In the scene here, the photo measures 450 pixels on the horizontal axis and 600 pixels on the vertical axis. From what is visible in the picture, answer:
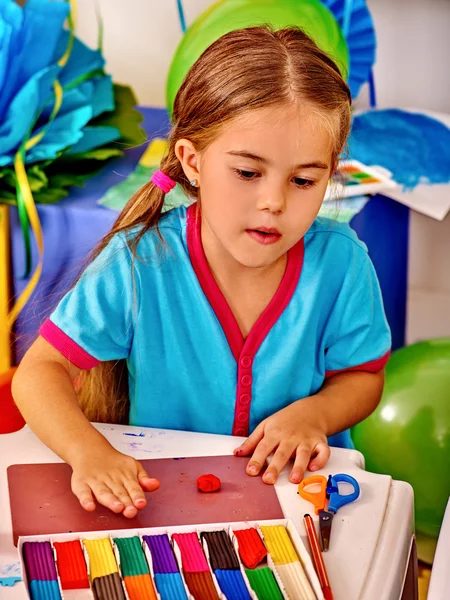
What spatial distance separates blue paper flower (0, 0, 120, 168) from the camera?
1684 millimetres

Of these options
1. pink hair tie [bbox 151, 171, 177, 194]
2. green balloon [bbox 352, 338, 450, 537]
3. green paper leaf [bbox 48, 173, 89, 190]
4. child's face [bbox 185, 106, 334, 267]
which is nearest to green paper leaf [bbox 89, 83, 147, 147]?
green paper leaf [bbox 48, 173, 89, 190]

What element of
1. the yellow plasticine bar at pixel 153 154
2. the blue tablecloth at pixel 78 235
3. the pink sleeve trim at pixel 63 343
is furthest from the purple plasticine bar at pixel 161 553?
the yellow plasticine bar at pixel 153 154

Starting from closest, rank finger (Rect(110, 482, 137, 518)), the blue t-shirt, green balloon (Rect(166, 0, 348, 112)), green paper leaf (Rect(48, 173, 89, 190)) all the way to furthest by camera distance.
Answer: finger (Rect(110, 482, 137, 518)) → the blue t-shirt → green balloon (Rect(166, 0, 348, 112)) → green paper leaf (Rect(48, 173, 89, 190))

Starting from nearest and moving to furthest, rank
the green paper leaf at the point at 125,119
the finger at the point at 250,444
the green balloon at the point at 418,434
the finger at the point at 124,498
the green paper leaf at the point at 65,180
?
the finger at the point at 124,498, the finger at the point at 250,444, the green balloon at the point at 418,434, the green paper leaf at the point at 65,180, the green paper leaf at the point at 125,119

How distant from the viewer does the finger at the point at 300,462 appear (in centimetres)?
88

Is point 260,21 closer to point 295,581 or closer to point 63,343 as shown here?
point 63,343

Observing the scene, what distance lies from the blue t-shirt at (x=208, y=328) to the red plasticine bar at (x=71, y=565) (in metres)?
0.29

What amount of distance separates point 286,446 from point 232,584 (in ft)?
0.69

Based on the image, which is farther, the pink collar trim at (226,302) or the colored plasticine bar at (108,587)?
the pink collar trim at (226,302)

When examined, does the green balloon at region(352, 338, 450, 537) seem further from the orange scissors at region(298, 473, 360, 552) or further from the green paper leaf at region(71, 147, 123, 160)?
the green paper leaf at region(71, 147, 123, 160)

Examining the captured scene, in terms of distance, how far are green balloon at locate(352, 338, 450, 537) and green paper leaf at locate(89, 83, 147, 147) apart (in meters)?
0.75

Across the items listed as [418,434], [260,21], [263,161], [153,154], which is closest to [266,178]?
[263,161]

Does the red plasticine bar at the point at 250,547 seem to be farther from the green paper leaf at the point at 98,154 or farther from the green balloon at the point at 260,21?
the green paper leaf at the point at 98,154

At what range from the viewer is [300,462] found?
2.95ft
